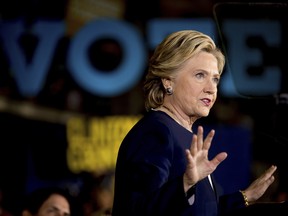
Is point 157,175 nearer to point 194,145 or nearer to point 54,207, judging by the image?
point 194,145

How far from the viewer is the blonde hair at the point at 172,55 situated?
2816 millimetres

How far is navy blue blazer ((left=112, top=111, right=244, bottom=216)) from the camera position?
2598 millimetres

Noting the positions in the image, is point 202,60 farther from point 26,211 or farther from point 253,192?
point 26,211

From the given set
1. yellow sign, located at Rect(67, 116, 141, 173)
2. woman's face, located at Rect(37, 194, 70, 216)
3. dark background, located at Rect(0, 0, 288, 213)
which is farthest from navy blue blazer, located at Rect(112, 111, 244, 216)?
yellow sign, located at Rect(67, 116, 141, 173)

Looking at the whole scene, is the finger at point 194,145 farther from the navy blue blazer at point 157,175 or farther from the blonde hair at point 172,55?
the blonde hair at point 172,55

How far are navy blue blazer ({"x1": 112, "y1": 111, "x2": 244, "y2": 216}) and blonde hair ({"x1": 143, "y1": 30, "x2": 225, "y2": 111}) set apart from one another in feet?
0.30

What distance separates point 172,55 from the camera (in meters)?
2.82

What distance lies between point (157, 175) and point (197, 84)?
37 centimetres

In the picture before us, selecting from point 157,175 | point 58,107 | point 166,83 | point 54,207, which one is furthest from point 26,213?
point 58,107

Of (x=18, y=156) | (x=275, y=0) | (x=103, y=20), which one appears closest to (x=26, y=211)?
(x=275, y=0)

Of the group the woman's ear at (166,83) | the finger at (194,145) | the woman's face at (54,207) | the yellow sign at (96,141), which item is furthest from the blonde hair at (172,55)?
the yellow sign at (96,141)

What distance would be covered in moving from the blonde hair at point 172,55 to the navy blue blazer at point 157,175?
0.30 ft

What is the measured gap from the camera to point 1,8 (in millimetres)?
10867

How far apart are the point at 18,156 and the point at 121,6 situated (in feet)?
6.88
